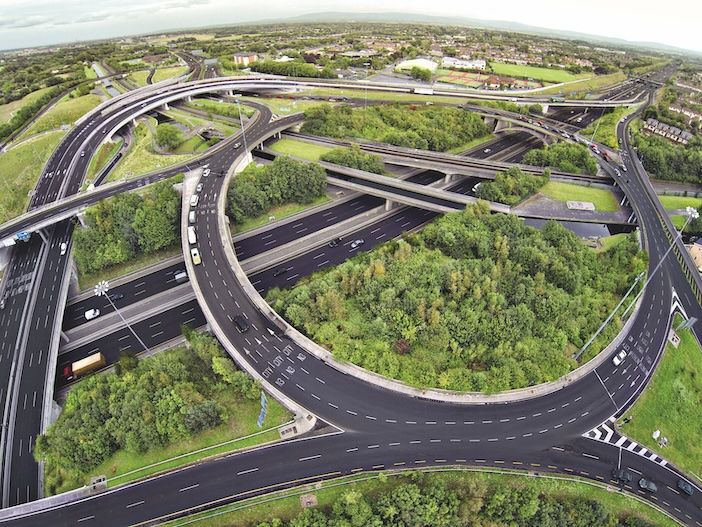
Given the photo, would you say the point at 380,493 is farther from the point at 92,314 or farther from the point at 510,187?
the point at 510,187

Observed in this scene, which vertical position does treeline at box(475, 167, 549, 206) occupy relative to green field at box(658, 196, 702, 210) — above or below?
above

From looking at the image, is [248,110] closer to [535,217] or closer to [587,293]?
[535,217]

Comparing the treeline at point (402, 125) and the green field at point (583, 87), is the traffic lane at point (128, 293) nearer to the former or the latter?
the treeline at point (402, 125)

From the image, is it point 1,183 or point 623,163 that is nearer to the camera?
point 1,183

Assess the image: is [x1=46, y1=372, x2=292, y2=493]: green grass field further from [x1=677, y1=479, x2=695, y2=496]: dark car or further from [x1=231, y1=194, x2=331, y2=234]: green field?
Result: [x1=677, y1=479, x2=695, y2=496]: dark car

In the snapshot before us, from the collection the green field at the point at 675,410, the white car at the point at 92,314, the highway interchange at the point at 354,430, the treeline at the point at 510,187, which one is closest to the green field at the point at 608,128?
the treeline at the point at 510,187

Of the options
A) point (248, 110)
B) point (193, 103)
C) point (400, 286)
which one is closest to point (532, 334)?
point (400, 286)

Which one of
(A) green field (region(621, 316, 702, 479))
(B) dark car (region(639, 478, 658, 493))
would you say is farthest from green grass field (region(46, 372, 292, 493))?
(A) green field (region(621, 316, 702, 479))
